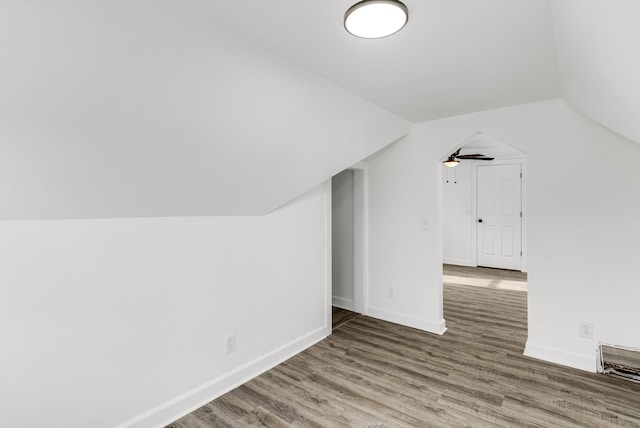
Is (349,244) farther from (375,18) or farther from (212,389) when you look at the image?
(375,18)

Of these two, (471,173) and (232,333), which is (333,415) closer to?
(232,333)

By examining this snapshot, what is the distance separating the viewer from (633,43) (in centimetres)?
110

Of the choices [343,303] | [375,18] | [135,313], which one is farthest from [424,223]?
[135,313]

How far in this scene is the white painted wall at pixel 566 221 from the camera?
2.47 m

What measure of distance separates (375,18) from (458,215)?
20.6 feet

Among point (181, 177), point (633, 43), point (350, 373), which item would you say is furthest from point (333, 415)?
point (633, 43)

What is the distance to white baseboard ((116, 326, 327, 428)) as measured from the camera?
1.97 m

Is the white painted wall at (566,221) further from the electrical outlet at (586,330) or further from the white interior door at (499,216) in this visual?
the white interior door at (499,216)

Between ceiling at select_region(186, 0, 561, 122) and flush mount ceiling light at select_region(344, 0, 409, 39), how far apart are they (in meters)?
0.04

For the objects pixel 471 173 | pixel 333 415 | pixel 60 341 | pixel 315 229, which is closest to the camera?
pixel 60 341

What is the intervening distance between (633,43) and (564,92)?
1.60 metres

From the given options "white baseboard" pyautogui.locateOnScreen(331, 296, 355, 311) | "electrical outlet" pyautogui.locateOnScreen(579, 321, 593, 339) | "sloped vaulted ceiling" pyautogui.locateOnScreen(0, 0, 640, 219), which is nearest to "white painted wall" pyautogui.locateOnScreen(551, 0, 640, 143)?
"sloped vaulted ceiling" pyautogui.locateOnScreen(0, 0, 640, 219)

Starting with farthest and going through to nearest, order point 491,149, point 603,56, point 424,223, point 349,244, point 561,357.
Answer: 1. point 491,149
2. point 349,244
3. point 424,223
4. point 561,357
5. point 603,56

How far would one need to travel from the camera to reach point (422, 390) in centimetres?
237
